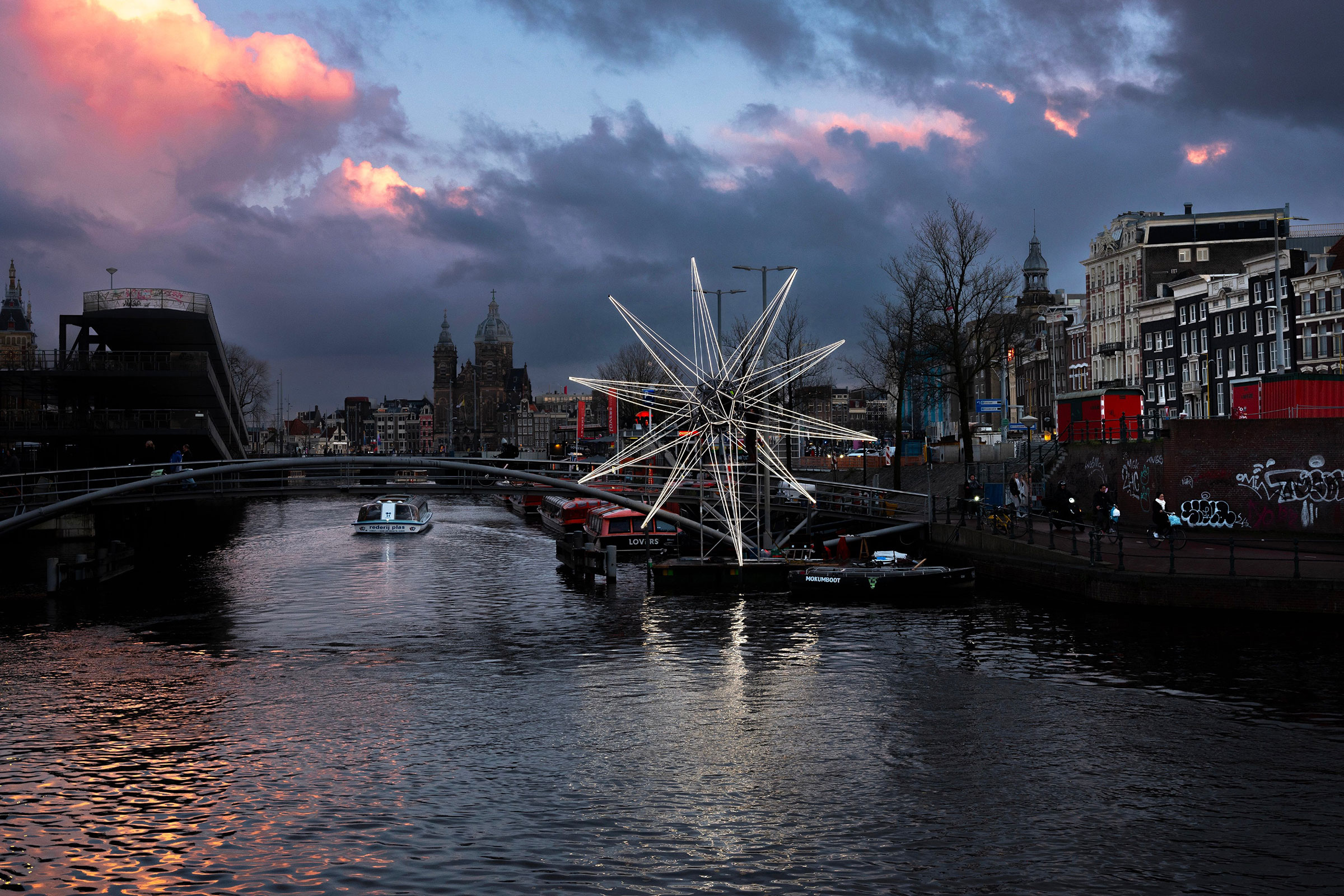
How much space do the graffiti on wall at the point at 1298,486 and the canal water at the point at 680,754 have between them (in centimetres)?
1345

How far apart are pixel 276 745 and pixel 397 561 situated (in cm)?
4103

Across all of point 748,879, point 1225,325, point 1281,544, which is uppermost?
point 1225,325

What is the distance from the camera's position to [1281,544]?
148ft

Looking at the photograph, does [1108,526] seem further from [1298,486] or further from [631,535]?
[631,535]

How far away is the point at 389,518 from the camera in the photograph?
284 feet

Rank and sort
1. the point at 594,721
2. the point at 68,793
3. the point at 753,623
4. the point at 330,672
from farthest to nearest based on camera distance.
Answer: the point at 753,623, the point at 330,672, the point at 594,721, the point at 68,793

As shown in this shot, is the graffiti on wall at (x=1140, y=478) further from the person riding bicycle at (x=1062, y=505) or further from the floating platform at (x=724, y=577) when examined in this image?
the floating platform at (x=724, y=577)

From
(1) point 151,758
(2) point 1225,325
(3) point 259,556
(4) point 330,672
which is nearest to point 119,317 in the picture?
(3) point 259,556

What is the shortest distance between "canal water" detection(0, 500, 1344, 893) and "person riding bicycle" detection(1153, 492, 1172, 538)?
7.22 meters

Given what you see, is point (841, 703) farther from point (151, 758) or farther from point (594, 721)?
point (151, 758)

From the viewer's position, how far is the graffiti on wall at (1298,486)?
4866 centimetres

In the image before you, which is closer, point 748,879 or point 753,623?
point 748,879

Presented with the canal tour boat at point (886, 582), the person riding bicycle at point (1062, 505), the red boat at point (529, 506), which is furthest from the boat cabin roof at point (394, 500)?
the person riding bicycle at point (1062, 505)

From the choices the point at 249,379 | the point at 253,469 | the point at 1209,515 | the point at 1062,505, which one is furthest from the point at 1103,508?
the point at 249,379
